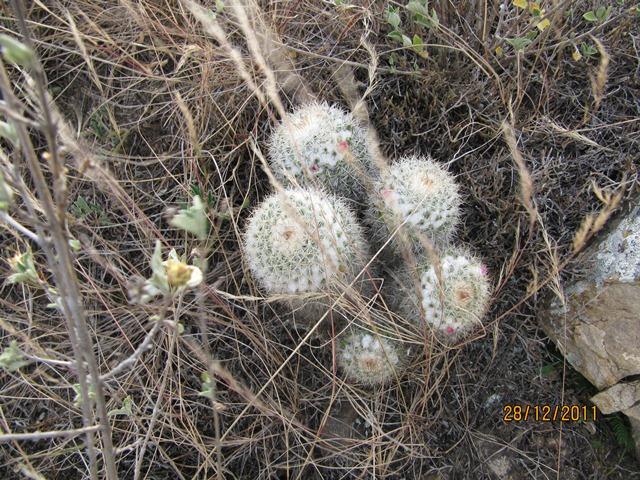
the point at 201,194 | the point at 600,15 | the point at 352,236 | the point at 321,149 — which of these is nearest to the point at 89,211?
the point at 201,194

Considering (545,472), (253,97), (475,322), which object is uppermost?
(253,97)

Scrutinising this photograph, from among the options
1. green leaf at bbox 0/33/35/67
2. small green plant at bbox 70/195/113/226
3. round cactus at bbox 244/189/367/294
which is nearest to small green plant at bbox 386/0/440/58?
round cactus at bbox 244/189/367/294

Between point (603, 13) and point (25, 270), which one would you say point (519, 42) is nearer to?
point (603, 13)

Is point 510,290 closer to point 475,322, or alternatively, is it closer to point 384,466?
point 475,322

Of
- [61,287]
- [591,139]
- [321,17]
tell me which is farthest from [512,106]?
[61,287]

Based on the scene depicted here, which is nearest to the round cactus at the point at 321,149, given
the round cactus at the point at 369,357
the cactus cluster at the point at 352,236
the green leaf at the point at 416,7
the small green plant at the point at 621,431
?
the cactus cluster at the point at 352,236

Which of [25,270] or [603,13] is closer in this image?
[25,270]
